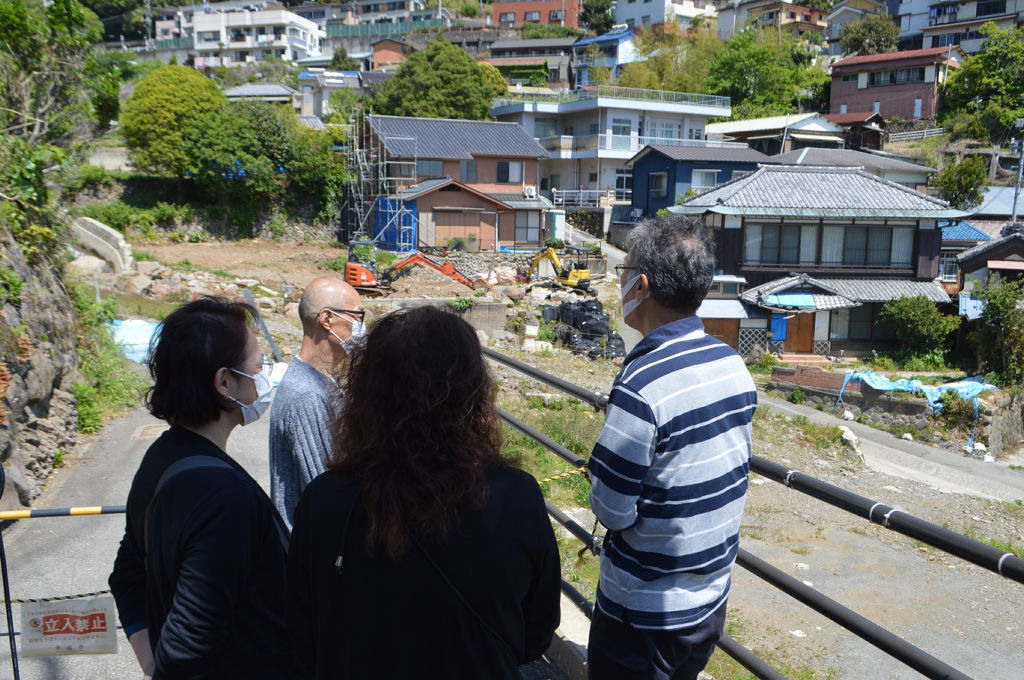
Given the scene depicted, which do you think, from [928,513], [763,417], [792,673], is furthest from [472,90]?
[792,673]

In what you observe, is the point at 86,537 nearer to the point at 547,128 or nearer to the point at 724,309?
the point at 724,309

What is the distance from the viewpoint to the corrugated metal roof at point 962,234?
26.6 meters

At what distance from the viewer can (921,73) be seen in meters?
38.0

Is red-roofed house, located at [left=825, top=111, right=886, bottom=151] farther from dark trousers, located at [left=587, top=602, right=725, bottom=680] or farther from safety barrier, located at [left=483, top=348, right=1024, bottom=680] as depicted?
dark trousers, located at [left=587, top=602, right=725, bottom=680]

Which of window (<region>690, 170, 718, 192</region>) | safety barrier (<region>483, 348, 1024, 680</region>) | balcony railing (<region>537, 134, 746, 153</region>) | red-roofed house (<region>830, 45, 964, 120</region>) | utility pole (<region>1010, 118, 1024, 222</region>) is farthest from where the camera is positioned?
red-roofed house (<region>830, 45, 964, 120</region>)

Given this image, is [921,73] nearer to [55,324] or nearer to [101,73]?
[101,73]

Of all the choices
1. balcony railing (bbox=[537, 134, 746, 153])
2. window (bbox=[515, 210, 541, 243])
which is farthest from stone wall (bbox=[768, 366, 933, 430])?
balcony railing (bbox=[537, 134, 746, 153])

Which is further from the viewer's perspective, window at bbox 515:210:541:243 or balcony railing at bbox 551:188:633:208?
balcony railing at bbox 551:188:633:208

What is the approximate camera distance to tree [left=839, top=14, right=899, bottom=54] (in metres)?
44.0

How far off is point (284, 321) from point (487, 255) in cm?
1261

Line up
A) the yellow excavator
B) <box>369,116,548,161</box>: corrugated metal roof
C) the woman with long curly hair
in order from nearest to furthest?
1. the woman with long curly hair
2. the yellow excavator
3. <box>369,116,548,161</box>: corrugated metal roof

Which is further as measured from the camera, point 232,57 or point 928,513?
point 232,57

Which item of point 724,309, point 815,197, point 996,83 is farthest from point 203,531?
point 996,83

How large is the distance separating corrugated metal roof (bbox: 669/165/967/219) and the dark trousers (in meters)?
21.8
